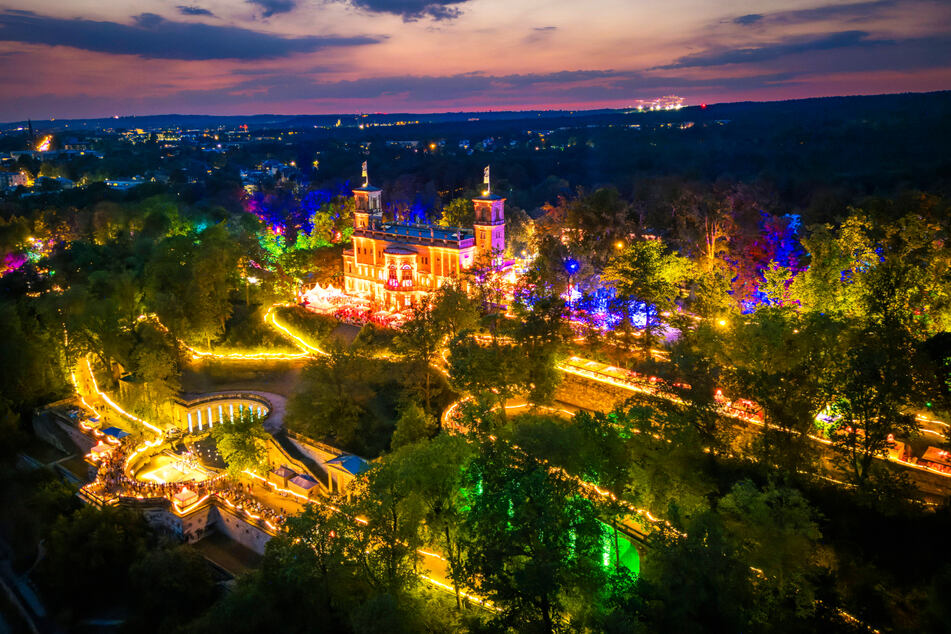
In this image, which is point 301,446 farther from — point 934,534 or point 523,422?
point 934,534

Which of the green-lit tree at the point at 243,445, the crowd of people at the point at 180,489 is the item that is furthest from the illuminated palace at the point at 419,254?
the crowd of people at the point at 180,489

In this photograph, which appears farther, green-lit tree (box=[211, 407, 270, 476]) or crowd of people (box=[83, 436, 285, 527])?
green-lit tree (box=[211, 407, 270, 476])

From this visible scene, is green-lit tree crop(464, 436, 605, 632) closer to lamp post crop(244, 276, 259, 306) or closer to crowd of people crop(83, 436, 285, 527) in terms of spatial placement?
crowd of people crop(83, 436, 285, 527)

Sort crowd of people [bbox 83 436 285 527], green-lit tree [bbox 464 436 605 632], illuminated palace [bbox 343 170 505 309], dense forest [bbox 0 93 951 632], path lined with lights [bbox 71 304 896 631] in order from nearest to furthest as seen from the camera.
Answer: green-lit tree [bbox 464 436 605 632], dense forest [bbox 0 93 951 632], path lined with lights [bbox 71 304 896 631], crowd of people [bbox 83 436 285 527], illuminated palace [bbox 343 170 505 309]

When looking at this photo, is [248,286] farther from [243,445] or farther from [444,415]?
[444,415]

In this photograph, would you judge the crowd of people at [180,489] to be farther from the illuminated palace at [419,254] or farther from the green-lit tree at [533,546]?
the illuminated palace at [419,254]

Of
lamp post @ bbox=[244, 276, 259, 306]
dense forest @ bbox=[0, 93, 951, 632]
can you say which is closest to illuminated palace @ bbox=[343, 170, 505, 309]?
dense forest @ bbox=[0, 93, 951, 632]

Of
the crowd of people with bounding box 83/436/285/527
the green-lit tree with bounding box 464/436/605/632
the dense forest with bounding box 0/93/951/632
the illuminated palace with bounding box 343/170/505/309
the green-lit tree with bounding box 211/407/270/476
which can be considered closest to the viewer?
the green-lit tree with bounding box 464/436/605/632

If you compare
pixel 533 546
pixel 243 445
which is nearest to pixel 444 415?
pixel 243 445

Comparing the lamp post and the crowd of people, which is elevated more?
the lamp post
